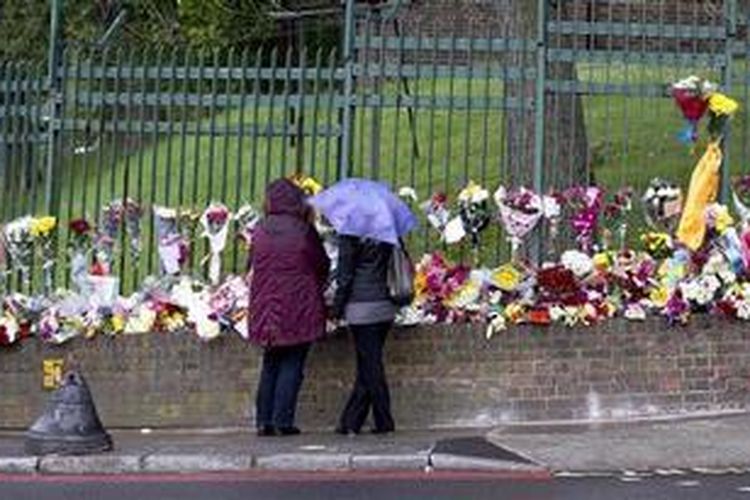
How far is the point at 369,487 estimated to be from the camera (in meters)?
8.97

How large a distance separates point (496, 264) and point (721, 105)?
7.03ft

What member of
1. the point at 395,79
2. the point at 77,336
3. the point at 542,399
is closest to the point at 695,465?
the point at 542,399

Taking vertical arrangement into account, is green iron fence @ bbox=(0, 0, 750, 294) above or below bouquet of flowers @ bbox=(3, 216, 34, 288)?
above

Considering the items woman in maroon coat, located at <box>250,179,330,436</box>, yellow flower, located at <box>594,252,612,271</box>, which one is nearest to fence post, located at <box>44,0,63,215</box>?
woman in maroon coat, located at <box>250,179,330,436</box>

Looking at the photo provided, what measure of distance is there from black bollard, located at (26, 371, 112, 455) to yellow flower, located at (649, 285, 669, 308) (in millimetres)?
4223

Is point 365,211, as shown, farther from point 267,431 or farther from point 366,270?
point 267,431

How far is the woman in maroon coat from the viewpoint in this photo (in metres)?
10.4

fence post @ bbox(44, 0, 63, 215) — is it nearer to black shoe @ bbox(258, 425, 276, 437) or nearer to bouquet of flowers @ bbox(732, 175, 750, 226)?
black shoe @ bbox(258, 425, 276, 437)

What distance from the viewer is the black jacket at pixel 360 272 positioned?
34.0 ft

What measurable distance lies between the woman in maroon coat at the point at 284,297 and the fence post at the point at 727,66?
3.36 meters

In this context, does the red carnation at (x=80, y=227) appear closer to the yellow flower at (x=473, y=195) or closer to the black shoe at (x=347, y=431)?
the black shoe at (x=347, y=431)

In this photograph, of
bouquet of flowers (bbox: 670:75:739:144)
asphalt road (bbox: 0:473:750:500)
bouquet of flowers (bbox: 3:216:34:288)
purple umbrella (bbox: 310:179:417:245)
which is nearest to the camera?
asphalt road (bbox: 0:473:750:500)

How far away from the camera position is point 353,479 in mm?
9273

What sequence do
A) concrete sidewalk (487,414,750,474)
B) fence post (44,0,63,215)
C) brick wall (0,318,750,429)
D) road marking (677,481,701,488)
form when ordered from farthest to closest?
fence post (44,0,63,215) → brick wall (0,318,750,429) → concrete sidewalk (487,414,750,474) → road marking (677,481,701,488)
